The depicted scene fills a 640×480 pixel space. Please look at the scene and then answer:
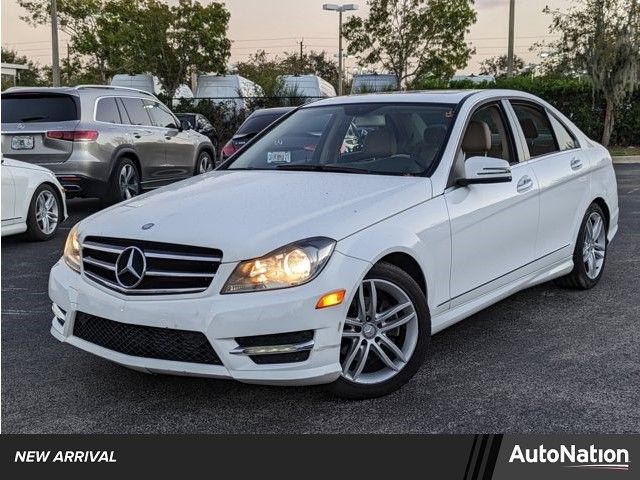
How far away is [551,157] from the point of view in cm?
557

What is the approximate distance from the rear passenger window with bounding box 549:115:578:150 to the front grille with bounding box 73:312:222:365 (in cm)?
342

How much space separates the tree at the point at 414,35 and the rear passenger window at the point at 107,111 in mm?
28805

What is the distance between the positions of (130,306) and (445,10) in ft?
125

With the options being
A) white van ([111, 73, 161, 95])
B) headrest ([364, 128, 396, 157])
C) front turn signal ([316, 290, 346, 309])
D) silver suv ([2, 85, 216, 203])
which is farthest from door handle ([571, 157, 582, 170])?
white van ([111, 73, 161, 95])

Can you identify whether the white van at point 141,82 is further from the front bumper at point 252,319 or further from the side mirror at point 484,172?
the front bumper at point 252,319

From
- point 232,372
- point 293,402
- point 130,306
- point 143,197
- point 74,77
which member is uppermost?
point 74,77

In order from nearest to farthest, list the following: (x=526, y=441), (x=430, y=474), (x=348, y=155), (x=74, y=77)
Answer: (x=430, y=474) → (x=526, y=441) → (x=348, y=155) → (x=74, y=77)

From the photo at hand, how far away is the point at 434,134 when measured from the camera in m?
4.75

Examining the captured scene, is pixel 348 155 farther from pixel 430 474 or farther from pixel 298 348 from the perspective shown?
pixel 430 474

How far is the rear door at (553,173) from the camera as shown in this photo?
17.4ft

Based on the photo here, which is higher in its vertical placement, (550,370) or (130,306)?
(130,306)

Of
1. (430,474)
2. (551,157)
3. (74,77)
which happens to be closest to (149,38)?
(74,77)

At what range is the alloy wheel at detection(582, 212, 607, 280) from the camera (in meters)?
6.01

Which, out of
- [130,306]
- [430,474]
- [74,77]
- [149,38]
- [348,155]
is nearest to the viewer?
[430,474]
